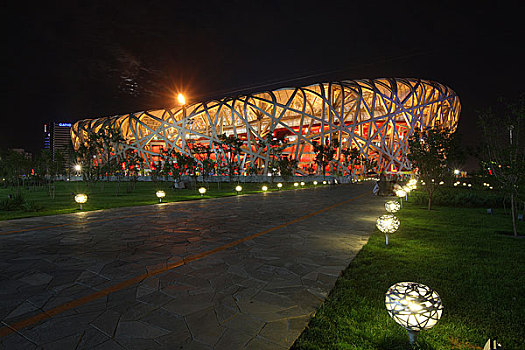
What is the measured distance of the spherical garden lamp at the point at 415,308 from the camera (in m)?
2.41

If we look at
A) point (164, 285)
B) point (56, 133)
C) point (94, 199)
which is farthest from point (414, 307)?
point (56, 133)

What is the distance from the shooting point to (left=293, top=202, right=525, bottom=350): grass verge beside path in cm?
271

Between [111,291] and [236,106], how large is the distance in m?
74.7

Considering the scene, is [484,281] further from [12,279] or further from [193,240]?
[12,279]

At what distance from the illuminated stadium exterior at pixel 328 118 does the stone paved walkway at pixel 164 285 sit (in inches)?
2047

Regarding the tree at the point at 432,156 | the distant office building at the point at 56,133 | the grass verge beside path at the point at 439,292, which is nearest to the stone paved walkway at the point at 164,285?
the grass verge beside path at the point at 439,292

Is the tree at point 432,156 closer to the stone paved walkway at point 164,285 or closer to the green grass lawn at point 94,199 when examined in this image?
the stone paved walkway at point 164,285

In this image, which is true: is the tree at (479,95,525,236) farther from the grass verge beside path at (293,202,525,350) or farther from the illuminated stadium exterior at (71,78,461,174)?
the illuminated stadium exterior at (71,78,461,174)

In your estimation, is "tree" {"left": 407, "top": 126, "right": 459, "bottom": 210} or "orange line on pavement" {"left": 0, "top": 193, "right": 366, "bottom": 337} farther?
"tree" {"left": 407, "top": 126, "right": 459, "bottom": 210}

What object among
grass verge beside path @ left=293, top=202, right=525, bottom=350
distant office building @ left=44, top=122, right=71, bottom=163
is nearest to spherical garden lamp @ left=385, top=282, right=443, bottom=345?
grass verge beside path @ left=293, top=202, right=525, bottom=350

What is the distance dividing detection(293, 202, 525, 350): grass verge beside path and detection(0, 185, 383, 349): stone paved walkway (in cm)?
31

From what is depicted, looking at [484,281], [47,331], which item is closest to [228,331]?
[47,331]

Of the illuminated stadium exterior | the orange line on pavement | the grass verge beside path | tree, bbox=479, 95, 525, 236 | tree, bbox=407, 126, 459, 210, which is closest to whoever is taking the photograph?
the grass verge beside path

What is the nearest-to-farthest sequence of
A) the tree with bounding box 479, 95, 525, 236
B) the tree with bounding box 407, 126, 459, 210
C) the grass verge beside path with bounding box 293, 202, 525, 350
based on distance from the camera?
the grass verge beside path with bounding box 293, 202, 525, 350, the tree with bounding box 479, 95, 525, 236, the tree with bounding box 407, 126, 459, 210
